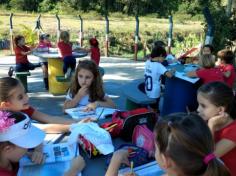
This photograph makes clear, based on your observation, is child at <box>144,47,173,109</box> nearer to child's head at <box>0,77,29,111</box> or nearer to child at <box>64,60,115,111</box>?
child at <box>64,60,115,111</box>

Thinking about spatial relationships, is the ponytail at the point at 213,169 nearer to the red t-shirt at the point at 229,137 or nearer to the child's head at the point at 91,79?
the red t-shirt at the point at 229,137

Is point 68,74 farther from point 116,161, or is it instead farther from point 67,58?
point 116,161

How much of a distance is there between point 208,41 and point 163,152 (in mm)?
5759

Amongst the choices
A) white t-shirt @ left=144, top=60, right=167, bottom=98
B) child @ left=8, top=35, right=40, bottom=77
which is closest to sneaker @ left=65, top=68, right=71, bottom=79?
child @ left=8, top=35, right=40, bottom=77

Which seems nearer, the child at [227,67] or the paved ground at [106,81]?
the child at [227,67]

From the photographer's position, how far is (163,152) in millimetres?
1511

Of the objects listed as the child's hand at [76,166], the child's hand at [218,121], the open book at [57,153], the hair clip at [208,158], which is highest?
the hair clip at [208,158]

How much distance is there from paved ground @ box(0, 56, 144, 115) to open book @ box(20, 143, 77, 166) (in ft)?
12.5

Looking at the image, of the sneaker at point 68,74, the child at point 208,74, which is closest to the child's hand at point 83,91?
the child at point 208,74

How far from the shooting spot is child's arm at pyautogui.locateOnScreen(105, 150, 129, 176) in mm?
1818

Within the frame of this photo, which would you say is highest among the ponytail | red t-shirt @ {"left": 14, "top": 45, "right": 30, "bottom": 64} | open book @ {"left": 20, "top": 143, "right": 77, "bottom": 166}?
the ponytail

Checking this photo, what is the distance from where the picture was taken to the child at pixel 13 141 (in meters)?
1.75

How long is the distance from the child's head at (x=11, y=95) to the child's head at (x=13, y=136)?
0.61 meters

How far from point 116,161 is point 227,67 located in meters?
3.40
